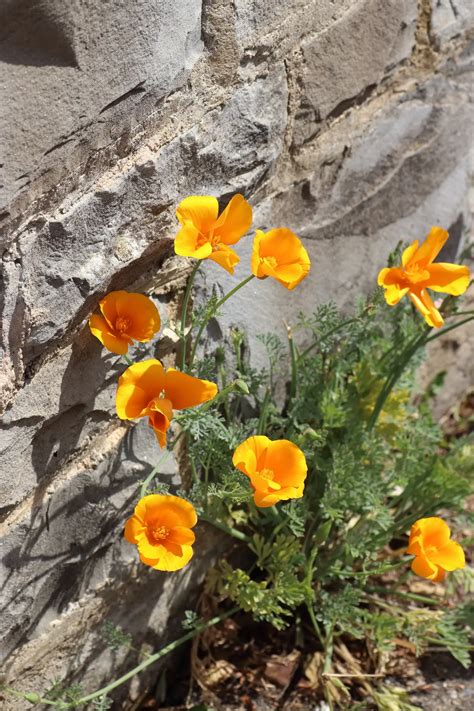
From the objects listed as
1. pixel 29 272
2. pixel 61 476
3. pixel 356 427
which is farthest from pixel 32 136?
pixel 356 427

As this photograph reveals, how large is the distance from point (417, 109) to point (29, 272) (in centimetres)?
124

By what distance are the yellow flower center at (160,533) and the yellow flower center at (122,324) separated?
35 centimetres

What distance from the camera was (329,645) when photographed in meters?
1.94

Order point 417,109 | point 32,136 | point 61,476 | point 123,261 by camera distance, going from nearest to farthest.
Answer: point 32,136 < point 123,261 < point 61,476 < point 417,109

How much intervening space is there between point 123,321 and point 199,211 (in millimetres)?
229

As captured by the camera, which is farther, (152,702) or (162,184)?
(152,702)

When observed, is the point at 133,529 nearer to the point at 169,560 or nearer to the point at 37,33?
the point at 169,560

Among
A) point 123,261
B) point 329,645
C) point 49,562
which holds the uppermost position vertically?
point 123,261

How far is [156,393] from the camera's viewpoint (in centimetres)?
144

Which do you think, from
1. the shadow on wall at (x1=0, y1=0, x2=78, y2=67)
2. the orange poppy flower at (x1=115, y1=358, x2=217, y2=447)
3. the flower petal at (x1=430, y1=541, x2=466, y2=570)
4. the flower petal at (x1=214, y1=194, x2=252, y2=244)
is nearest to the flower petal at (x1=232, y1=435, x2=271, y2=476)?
the orange poppy flower at (x1=115, y1=358, x2=217, y2=447)

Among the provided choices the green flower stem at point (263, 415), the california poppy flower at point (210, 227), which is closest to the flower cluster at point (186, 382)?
the california poppy flower at point (210, 227)

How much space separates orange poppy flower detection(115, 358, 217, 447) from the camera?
1.39 metres

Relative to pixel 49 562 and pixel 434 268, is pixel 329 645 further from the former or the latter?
pixel 434 268

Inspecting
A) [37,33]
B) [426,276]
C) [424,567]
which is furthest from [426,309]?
[37,33]
